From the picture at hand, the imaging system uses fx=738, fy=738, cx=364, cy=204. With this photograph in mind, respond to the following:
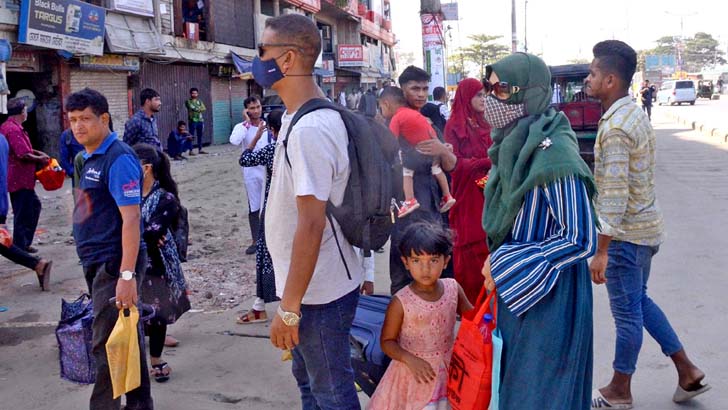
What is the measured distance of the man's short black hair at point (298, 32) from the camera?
2629 millimetres

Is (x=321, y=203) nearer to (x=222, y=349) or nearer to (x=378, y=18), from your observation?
(x=222, y=349)

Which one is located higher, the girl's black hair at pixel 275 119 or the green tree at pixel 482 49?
the green tree at pixel 482 49

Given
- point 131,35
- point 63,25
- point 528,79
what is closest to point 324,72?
point 131,35

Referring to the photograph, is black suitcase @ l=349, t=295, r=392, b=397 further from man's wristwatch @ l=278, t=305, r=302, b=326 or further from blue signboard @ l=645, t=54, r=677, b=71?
blue signboard @ l=645, t=54, r=677, b=71

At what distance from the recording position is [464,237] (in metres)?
4.70

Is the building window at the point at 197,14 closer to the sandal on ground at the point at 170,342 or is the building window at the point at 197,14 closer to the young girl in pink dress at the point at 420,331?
the sandal on ground at the point at 170,342

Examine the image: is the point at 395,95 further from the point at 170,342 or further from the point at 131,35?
the point at 131,35

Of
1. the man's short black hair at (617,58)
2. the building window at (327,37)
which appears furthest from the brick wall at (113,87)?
the building window at (327,37)

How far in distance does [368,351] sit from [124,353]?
116 centimetres

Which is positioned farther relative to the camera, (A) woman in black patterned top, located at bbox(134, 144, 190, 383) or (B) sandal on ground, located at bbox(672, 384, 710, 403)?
(A) woman in black patterned top, located at bbox(134, 144, 190, 383)

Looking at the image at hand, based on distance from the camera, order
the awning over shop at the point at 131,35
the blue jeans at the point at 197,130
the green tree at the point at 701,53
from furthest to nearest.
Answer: the green tree at the point at 701,53 < the blue jeans at the point at 197,130 < the awning over shop at the point at 131,35

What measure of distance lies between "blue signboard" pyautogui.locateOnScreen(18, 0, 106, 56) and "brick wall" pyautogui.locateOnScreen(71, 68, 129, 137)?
0.78m

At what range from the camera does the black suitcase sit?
134 inches

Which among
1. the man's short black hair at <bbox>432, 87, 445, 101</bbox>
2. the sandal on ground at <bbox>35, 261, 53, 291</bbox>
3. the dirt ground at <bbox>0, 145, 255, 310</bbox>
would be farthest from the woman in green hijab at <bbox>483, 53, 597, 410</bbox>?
the man's short black hair at <bbox>432, 87, 445, 101</bbox>
